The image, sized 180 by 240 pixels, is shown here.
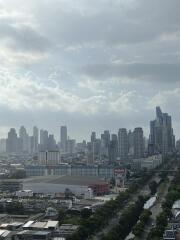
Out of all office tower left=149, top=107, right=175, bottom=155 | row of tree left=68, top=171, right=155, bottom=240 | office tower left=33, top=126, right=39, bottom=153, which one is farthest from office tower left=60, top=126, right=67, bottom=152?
row of tree left=68, top=171, right=155, bottom=240

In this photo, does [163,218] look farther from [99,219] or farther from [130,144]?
[130,144]

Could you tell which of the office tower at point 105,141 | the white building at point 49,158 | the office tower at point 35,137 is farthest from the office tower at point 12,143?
the white building at point 49,158

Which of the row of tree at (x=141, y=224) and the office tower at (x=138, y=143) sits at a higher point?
the office tower at (x=138, y=143)

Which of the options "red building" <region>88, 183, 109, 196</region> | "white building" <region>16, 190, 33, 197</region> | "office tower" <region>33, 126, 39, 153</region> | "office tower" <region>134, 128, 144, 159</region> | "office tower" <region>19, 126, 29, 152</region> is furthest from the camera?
"office tower" <region>19, 126, 29, 152</region>

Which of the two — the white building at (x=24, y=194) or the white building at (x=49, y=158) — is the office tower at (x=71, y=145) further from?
the white building at (x=24, y=194)

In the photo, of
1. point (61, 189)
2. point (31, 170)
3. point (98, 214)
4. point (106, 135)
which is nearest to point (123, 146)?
point (106, 135)

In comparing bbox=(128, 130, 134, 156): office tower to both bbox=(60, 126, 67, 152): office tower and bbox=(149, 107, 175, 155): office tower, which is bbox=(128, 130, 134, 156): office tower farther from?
bbox=(60, 126, 67, 152): office tower

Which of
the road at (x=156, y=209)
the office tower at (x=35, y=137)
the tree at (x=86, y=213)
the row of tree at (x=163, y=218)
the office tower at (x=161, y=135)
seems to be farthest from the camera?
the office tower at (x=35, y=137)
